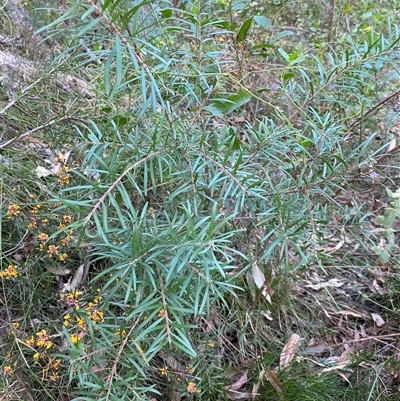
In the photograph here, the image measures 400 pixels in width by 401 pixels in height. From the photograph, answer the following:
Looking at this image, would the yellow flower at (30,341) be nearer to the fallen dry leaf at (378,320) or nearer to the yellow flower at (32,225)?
the yellow flower at (32,225)

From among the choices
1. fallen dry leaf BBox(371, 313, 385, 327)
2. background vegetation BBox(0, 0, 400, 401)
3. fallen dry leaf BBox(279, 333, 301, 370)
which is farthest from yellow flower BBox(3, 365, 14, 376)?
fallen dry leaf BBox(371, 313, 385, 327)

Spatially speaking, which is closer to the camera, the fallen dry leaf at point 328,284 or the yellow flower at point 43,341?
the yellow flower at point 43,341

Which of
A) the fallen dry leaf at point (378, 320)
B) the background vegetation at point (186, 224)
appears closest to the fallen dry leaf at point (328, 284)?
the background vegetation at point (186, 224)

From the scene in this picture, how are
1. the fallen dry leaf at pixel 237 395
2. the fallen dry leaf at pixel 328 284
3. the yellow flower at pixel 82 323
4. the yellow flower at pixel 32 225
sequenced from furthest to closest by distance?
the fallen dry leaf at pixel 328 284 → the fallen dry leaf at pixel 237 395 → the yellow flower at pixel 32 225 → the yellow flower at pixel 82 323

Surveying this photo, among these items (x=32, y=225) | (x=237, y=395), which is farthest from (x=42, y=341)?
(x=237, y=395)

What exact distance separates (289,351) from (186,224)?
829 millimetres

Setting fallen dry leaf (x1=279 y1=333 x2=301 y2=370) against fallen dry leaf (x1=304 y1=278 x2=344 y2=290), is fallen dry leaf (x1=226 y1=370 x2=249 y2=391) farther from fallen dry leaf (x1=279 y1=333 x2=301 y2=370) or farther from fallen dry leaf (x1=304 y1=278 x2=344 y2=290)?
fallen dry leaf (x1=304 y1=278 x2=344 y2=290)

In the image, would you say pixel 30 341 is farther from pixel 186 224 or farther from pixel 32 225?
pixel 186 224

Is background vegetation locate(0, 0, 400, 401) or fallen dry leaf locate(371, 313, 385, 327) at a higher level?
background vegetation locate(0, 0, 400, 401)

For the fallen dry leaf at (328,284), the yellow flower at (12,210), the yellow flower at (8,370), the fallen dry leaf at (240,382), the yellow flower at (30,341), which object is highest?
the yellow flower at (12,210)

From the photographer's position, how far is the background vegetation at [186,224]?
940 millimetres

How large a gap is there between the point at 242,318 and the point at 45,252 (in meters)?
0.70

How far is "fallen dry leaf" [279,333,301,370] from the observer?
4.87ft

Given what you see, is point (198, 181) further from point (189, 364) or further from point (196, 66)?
point (189, 364)
